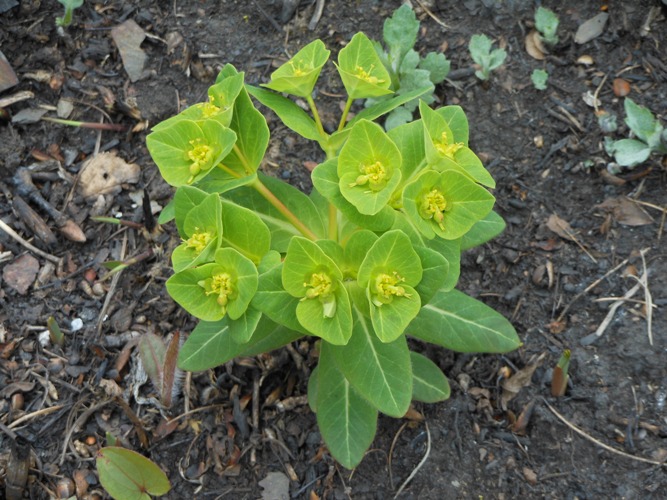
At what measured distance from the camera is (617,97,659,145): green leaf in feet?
11.4

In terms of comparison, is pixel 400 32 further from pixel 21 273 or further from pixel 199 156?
pixel 21 273

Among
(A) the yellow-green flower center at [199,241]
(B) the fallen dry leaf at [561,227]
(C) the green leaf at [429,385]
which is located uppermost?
(A) the yellow-green flower center at [199,241]

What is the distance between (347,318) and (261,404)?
1207mm

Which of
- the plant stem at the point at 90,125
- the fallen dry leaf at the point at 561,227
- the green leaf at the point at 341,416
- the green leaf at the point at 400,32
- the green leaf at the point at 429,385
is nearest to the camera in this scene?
the green leaf at the point at 341,416

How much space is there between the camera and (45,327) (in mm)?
3322

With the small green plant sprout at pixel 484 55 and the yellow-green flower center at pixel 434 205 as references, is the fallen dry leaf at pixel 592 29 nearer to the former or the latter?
the small green plant sprout at pixel 484 55

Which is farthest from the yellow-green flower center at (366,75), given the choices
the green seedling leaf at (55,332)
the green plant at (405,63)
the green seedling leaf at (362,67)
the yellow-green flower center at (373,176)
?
the green seedling leaf at (55,332)

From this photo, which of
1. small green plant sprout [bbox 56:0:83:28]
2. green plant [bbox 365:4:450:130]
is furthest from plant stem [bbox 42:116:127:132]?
green plant [bbox 365:4:450:130]

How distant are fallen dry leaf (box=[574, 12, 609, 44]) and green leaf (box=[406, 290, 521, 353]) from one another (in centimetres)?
208

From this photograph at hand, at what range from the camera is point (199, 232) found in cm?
228

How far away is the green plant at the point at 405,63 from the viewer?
3.66 metres

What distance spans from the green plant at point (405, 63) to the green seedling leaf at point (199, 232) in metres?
1.71

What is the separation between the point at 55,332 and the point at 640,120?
321 centimetres

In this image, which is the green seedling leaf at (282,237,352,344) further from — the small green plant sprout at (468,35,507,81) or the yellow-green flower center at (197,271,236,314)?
the small green plant sprout at (468,35,507,81)
